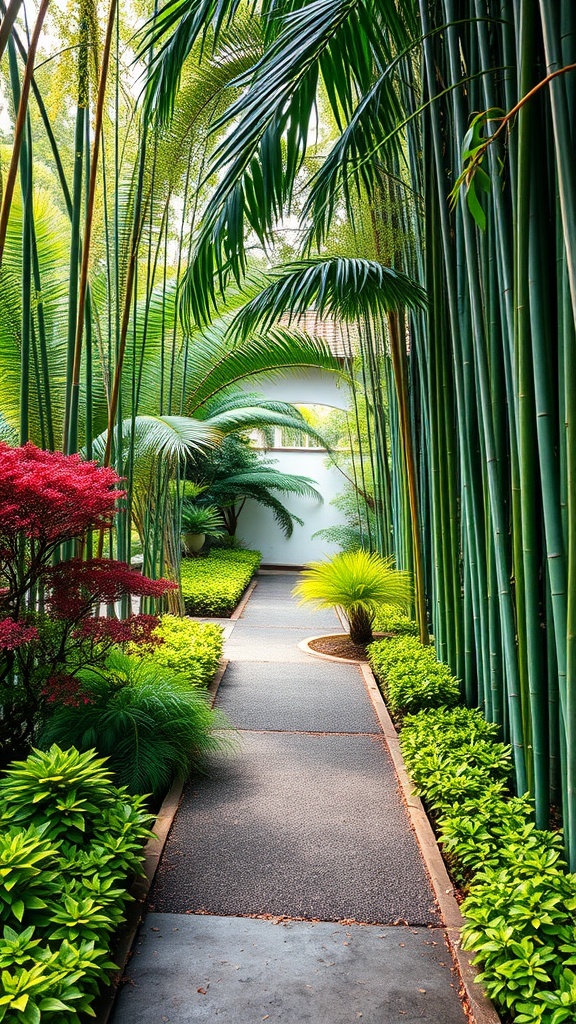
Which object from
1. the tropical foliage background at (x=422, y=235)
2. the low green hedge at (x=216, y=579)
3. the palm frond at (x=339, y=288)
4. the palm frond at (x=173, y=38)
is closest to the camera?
the tropical foliage background at (x=422, y=235)

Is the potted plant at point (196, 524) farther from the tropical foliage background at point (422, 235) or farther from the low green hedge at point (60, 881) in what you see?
the low green hedge at point (60, 881)

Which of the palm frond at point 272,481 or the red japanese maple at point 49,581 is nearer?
the red japanese maple at point 49,581

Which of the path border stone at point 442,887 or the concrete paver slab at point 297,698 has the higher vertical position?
the concrete paver slab at point 297,698

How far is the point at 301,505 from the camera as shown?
39.0 ft

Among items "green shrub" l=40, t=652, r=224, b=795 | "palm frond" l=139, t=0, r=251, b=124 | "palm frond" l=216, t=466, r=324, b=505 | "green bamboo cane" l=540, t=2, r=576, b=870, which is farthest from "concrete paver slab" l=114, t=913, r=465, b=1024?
"palm frond" l=216, t=466, r=324, b=505

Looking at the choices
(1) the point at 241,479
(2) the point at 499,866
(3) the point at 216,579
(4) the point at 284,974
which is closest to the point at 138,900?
(4) the point at 284,974

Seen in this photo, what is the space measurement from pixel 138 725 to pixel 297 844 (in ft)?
2.53

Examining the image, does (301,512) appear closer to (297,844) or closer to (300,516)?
(300,516)

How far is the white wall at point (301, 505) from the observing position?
38.1ft

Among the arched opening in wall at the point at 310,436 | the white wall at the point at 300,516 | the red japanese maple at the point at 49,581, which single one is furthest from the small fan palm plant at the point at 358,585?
the white wall at the point at 300,516

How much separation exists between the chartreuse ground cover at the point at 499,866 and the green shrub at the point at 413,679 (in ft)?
0.27

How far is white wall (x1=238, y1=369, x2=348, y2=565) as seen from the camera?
11609 millimetres

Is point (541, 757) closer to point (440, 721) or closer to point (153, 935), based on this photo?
point (440, 721)

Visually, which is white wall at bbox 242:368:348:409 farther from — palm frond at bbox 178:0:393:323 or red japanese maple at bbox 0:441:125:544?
red japanese maple at bbox 0:441:125:544
